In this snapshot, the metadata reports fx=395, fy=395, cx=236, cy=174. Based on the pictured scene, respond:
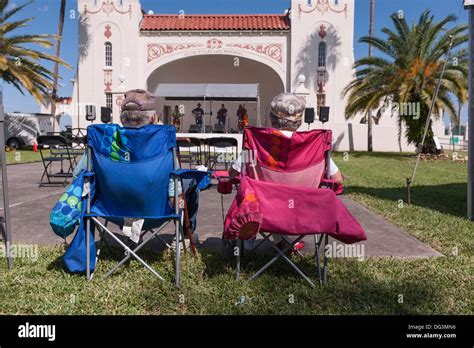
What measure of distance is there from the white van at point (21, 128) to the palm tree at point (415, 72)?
16.7m

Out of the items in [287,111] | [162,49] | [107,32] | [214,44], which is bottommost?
[287,111]

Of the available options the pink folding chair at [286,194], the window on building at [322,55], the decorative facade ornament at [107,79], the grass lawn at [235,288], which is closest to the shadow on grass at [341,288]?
the grass lawn at [235,288]

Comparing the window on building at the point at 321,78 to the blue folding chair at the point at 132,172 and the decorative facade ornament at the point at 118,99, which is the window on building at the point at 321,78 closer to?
the decorative facade ornament at the point at 118,99

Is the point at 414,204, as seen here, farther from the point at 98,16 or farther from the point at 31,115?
the point at 98,16

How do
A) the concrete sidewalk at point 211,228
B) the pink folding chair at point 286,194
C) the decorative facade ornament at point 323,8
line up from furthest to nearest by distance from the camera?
1. the decorative facade ornament at point 323,8
2. the concrete sidewalk at point 211,228
3. the pink folding chair at point 286,194

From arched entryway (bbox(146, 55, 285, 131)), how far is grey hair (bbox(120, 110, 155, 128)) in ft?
79.3

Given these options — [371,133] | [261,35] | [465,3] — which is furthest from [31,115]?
[465,3]

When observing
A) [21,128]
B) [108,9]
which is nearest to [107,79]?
[108,9]

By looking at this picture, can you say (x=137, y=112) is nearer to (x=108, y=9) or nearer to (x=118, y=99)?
(x=118, y=99)

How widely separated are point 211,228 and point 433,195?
4.96 meters

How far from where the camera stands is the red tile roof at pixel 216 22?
2444cm

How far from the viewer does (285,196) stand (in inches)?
111

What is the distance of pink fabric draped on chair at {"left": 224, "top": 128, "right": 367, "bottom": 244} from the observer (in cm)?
275
